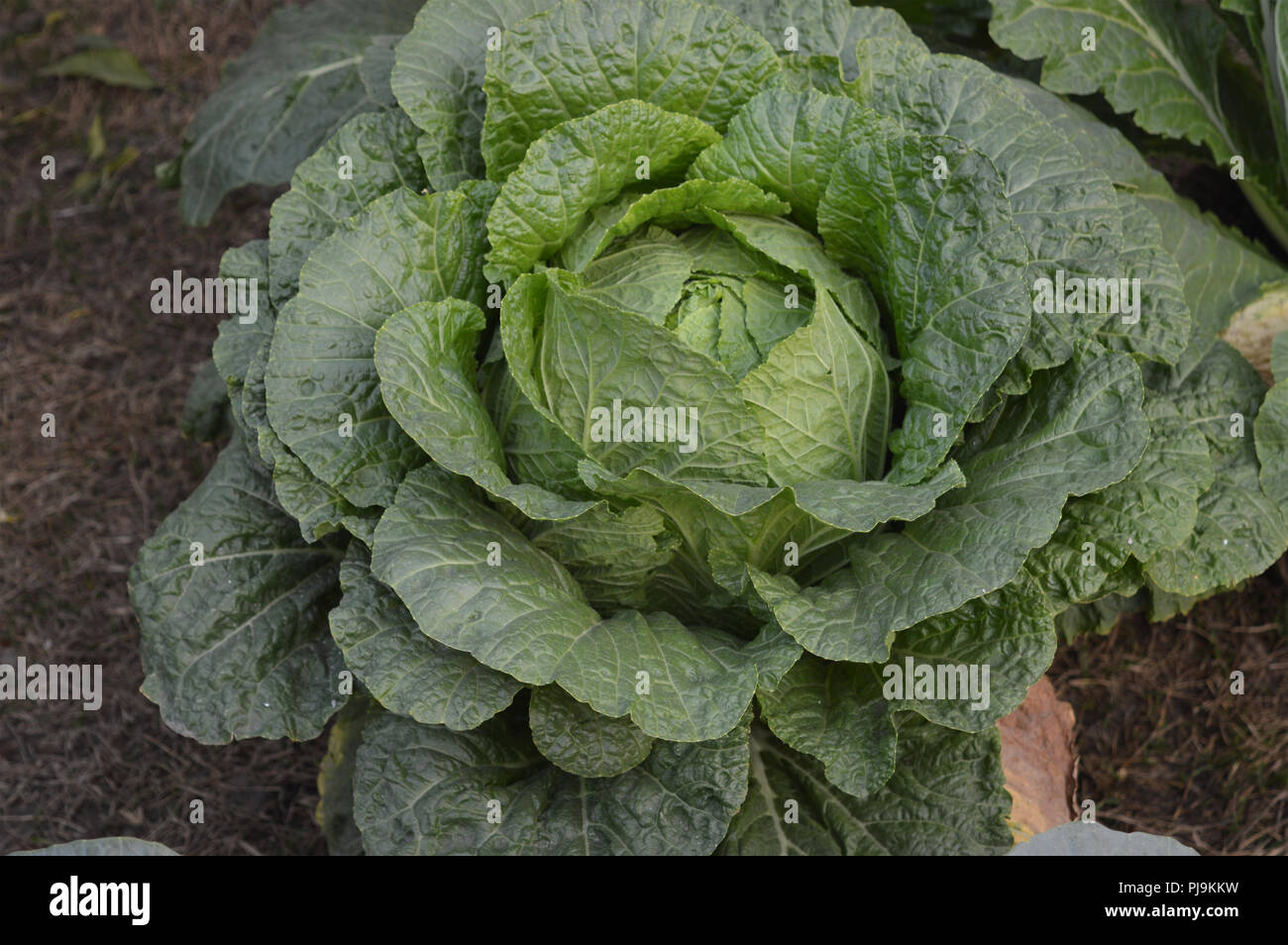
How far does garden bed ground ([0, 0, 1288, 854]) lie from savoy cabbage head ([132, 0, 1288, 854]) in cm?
127

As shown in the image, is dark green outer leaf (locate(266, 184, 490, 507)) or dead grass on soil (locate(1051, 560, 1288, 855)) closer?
dark green outer leaf (locate(266, 184, 490, 507))

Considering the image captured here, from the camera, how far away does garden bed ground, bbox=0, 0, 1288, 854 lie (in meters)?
4.44

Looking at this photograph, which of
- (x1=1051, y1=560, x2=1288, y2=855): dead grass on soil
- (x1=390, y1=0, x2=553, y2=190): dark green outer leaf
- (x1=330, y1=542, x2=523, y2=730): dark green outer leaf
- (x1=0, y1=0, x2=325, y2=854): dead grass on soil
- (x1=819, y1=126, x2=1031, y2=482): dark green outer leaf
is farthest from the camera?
(x1=0, y1=0, x2=325, y2=854): dead grass on soil

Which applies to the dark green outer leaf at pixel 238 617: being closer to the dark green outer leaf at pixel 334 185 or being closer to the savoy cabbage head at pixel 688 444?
the savoy cabbage head at pixel 688 444

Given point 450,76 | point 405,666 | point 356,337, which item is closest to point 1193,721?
point 405,666

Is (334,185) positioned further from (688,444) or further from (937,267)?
(937,267)

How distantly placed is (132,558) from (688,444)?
3.05 metres

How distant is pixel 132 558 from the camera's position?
16.2ft

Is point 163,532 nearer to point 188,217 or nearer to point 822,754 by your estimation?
point 188,217

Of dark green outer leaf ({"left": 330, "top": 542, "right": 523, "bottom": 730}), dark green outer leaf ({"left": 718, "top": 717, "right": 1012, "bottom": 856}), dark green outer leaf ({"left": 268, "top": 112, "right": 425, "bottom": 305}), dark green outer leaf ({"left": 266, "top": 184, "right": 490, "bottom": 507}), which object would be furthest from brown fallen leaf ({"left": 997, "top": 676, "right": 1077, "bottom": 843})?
dark green outer leaf ({"left": 268, "top": 112, "right": 425, "bottom": 305})

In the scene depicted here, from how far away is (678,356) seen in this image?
2895 mm

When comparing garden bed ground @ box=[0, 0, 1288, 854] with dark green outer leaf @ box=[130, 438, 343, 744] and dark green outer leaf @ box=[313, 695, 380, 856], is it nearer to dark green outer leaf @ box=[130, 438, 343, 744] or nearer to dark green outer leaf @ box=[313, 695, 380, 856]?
dark green outer leaf @ box=[313, 695, 380, 856]

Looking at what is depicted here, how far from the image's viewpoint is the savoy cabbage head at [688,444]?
299cm
